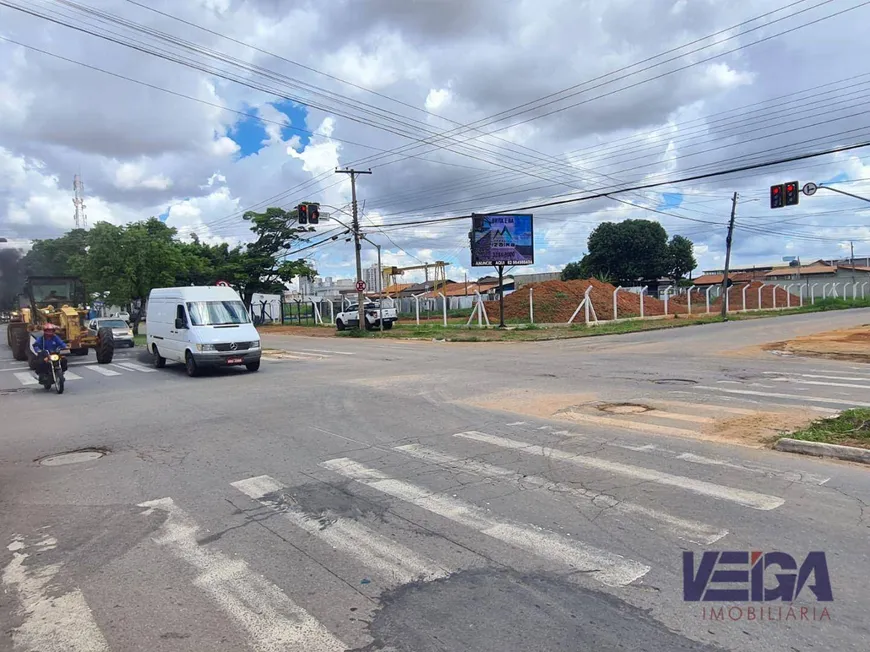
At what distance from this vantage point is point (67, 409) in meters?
11.4

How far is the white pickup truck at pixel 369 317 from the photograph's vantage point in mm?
40047

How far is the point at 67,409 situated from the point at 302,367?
279 inches

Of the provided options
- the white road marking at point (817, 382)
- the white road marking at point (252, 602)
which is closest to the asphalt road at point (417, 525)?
the white road marking at point (252, 602)

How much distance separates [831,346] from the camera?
795 inches

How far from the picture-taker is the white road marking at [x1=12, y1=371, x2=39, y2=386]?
1620 cm

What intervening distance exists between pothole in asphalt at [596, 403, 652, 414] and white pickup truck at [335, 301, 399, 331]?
29.6 meters

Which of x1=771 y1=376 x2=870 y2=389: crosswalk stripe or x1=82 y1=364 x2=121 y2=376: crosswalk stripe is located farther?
x1=82 y1=364 x2=121 y2=376: crosswalk stripe

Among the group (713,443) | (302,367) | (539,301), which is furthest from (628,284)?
(713,443)

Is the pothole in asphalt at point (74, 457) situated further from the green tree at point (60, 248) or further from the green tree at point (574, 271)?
the green tree at point (574, 271)

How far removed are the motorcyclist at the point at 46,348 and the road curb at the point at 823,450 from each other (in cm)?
1431

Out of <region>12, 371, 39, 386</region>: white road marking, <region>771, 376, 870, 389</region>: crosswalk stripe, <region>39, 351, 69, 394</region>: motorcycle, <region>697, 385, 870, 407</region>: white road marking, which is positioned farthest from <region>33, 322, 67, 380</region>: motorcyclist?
<region>771, 376, 870, 389</region>: crosswalk stripe

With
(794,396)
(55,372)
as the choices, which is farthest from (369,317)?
(794,396)

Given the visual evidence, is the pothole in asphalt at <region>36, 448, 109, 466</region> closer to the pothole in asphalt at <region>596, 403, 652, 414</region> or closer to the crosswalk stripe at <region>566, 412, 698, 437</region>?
the crosswalk stripe at <region>566, 412, 698, 437</region>

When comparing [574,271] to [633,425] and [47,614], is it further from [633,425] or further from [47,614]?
[47,614]
